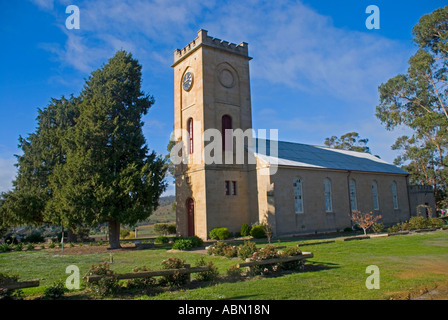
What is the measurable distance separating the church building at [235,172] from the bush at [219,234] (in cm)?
74

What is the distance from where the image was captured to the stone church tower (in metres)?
27.6

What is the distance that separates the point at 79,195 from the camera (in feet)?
73.2

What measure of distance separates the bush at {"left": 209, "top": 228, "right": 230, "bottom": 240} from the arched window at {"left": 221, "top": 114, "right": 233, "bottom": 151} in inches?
292

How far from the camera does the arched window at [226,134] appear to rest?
29.4 metres

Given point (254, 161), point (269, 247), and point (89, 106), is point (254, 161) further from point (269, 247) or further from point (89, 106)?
point (269, 247)

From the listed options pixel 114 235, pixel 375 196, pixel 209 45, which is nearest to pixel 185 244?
pixel 114 235

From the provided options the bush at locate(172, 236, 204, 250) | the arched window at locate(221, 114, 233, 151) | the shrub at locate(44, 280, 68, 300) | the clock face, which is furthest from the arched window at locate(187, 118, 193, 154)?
the shrub at locate(44, 280, 68, 300)

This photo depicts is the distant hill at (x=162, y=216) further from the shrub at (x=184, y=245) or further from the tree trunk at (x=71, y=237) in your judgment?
the shrub at (x=184, y=245)

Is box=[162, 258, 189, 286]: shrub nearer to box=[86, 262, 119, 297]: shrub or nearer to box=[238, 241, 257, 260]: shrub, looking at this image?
box=[86, 262, 119, 297]: shrub

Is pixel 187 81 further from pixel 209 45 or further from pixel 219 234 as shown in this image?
pixel 219 234

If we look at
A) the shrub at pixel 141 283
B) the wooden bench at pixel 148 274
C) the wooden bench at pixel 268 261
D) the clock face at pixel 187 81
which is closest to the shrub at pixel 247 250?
the wooden bench at pixel 268 261
